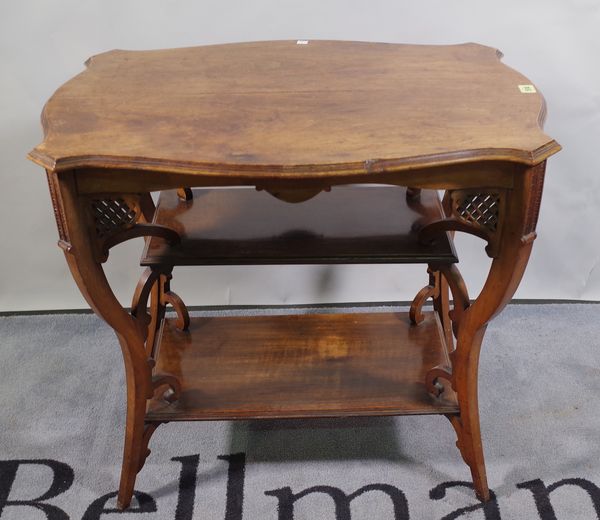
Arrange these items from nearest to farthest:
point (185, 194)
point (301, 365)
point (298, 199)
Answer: point (298, 199), point (185, 194), point (301, 365)

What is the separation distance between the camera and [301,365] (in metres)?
1.74

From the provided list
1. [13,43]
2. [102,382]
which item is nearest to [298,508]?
[102,382]

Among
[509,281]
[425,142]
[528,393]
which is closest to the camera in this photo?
[425,142]

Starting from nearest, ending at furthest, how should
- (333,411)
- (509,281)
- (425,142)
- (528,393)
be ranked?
(425,142)
(509,281)
(333,411)
(528,393)

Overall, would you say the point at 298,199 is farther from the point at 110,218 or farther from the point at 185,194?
the point at 185,194

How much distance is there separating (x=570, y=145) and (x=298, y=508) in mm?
1065

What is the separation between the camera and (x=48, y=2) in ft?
5.77

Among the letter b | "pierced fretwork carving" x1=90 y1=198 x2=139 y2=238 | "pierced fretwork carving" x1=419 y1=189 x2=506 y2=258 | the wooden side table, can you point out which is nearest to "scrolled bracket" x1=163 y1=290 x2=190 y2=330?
the wooden side table

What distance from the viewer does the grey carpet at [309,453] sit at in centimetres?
163

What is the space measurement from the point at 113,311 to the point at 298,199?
401 mm

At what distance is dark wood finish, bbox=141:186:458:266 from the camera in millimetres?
1439

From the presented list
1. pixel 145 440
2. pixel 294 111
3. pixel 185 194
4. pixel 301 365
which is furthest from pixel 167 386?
pixel 294 111

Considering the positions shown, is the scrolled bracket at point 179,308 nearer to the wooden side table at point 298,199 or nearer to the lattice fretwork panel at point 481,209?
the wooden side table at point 298,199

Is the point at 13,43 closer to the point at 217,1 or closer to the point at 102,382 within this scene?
the point at 217,1
